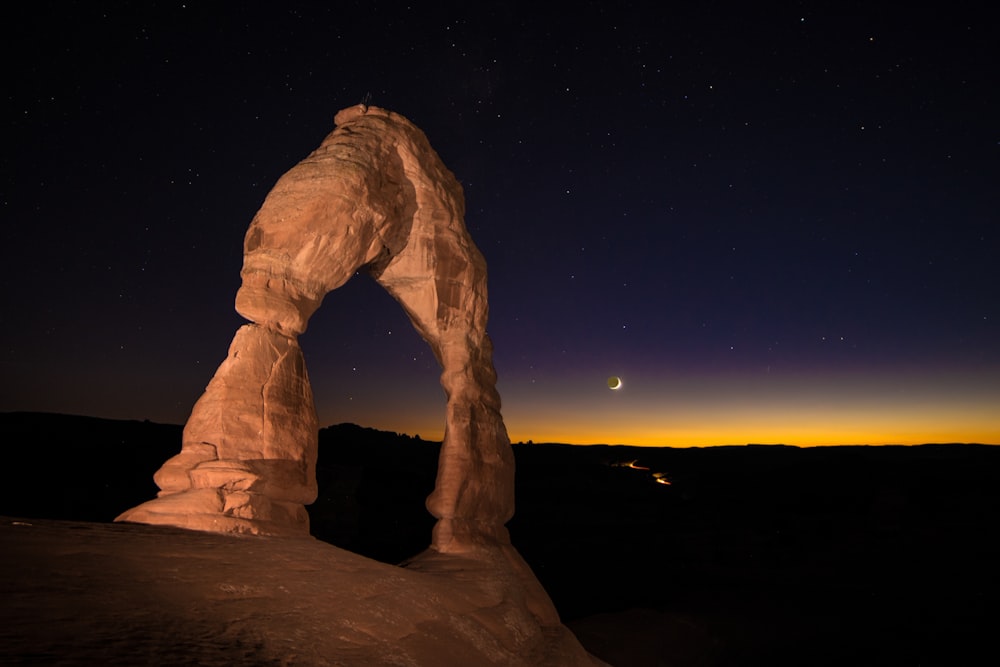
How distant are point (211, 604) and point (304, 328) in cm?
447

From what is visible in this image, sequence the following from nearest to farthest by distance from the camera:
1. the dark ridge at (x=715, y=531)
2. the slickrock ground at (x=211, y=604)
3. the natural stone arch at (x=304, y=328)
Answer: the slickrock ground at (x=211, y=604)
the natural stone arch at (x=304, y=328)
the dark ridge at (x=715, y=531)

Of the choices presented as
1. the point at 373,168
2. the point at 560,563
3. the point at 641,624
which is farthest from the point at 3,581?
the point at 560,563

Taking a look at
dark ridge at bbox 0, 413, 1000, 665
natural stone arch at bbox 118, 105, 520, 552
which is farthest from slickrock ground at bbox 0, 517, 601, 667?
dark ridge at bbox 0, 413, 1000, 665

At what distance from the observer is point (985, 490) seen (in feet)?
97.6

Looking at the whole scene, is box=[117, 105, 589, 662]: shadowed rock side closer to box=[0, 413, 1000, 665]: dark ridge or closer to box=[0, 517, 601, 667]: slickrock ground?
box=[0, 517, 601, 667]: slickrock ground

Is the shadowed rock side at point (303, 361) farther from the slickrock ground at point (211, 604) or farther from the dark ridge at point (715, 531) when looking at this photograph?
the dark ridge at point (715, 531)

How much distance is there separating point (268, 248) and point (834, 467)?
34017 mm

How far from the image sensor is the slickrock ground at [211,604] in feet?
9.45

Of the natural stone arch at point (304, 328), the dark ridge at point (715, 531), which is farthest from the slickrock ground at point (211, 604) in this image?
the dark ridge at point (715, 531)

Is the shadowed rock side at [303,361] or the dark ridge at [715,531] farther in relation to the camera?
the dark ridge at [715,531]

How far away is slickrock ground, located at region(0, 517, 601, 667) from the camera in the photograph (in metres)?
2.88

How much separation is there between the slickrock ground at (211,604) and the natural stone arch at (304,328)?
32.9 inches

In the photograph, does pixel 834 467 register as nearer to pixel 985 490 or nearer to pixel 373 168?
pixel 985 490

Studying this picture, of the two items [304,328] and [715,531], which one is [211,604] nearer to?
[304,328]
